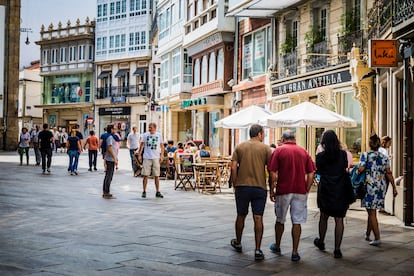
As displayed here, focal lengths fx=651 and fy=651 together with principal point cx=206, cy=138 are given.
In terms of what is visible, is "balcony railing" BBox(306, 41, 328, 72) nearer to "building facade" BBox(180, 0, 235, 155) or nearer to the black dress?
"building facade" BBox(180, 0, 235, 155)

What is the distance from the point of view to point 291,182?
27.8 ft

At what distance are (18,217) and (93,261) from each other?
4.47m

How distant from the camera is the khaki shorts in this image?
15.7 m

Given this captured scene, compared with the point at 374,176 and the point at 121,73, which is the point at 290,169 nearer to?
the point at 374,176

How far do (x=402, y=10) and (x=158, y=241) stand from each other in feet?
20.4

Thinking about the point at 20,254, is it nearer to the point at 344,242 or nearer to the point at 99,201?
the point at 344,242

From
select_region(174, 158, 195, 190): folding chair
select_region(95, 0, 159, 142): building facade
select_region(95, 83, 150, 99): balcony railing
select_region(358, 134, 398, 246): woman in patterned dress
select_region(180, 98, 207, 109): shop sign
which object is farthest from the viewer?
select_region(95, 83, 150, 99): balcony railing

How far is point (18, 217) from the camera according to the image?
38.4 ft

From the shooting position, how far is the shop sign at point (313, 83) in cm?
2029

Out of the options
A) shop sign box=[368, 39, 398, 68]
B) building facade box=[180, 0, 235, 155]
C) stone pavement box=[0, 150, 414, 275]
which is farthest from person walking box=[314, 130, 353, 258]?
building facade box=[180, 0, 235, 155]

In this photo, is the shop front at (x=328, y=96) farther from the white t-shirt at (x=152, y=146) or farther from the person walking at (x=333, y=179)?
the person walking at (x=333, y=179)

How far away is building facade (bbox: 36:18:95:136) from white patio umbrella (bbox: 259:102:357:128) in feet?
157

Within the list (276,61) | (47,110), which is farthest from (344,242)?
(47,110)

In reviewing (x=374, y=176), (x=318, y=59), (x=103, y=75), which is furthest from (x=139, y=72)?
(x=374, y=176)
